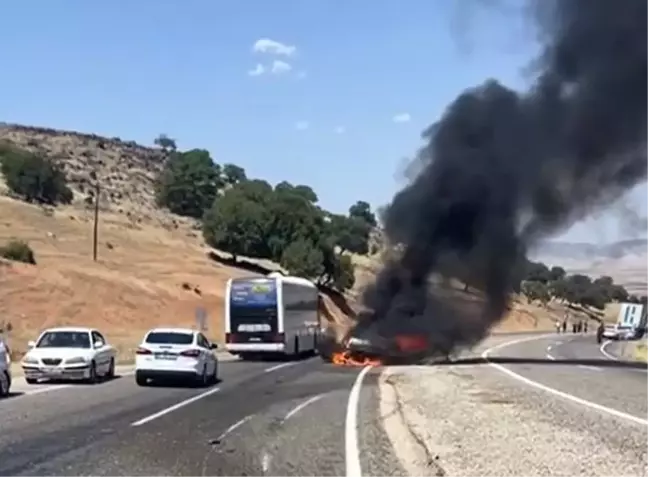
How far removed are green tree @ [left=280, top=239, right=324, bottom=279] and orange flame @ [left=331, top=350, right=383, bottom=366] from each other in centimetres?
4740

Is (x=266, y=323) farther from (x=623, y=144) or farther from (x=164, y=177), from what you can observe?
(x=164, y=177)

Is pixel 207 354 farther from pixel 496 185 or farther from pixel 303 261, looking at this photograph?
pixel 303 261

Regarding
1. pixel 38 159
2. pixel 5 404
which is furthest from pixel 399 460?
pixel 38 159

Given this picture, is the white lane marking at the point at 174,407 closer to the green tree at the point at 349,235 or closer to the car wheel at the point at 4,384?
the car wheel at the point at 4,384


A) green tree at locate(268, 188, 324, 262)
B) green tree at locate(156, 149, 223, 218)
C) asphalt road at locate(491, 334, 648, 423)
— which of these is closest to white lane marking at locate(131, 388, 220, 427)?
asphalt road at locate(491, 334, 648, 423)

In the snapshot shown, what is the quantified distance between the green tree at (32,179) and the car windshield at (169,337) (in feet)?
275

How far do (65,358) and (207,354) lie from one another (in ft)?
12.0

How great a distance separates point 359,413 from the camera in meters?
21.1

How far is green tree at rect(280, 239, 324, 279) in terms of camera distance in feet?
302

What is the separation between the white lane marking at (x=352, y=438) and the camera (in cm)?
1295

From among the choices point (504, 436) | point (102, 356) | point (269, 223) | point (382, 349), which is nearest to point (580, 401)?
point (504, 436)

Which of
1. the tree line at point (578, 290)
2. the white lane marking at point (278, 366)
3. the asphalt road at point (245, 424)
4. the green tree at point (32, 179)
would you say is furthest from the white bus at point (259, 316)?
the tree line at point (578, 290)

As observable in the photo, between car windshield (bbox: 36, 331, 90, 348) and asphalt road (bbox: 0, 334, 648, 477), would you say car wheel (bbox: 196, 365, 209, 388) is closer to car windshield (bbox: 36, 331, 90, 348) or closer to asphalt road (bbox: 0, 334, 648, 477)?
asphalt road (bbox: 0, 334, 648, 477)

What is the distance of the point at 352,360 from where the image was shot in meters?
43.2
